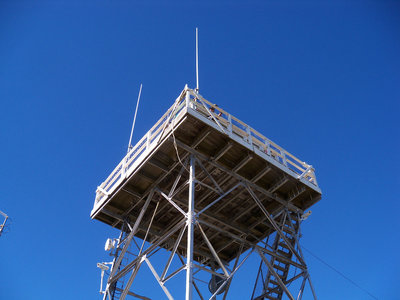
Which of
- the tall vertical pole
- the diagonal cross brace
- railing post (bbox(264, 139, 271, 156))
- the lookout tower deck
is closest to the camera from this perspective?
the tall vertical pole

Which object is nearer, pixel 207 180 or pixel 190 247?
pixel 190 247

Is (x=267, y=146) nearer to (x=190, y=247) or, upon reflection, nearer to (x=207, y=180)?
(x=207, y=180)

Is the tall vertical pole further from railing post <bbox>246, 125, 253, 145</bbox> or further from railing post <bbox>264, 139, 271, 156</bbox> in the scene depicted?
railing post <bbox>264, 139, 271, 156</bbox>

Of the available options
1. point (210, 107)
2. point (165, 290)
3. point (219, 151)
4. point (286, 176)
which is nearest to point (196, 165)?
point (219, 151)

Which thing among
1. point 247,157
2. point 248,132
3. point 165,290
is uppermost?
point 248,132

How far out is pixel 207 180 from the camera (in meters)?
18.2

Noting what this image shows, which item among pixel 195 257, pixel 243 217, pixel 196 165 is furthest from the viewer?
pixel 195 257

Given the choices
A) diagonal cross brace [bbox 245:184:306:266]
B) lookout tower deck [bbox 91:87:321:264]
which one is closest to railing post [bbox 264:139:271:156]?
lookout tower deck [bbox 91:87:321:264]

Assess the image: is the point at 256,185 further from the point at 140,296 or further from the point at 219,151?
the point at 140,296

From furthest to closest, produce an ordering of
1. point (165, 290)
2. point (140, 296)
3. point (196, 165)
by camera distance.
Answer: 1. point (196, 165)
2. point (140, 296)
3. point (165, 290)

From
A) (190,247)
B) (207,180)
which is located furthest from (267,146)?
(190,247)

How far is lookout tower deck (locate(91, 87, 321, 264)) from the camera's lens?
53.0 feet

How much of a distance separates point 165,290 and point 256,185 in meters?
6.30

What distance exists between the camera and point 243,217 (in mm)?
19859
